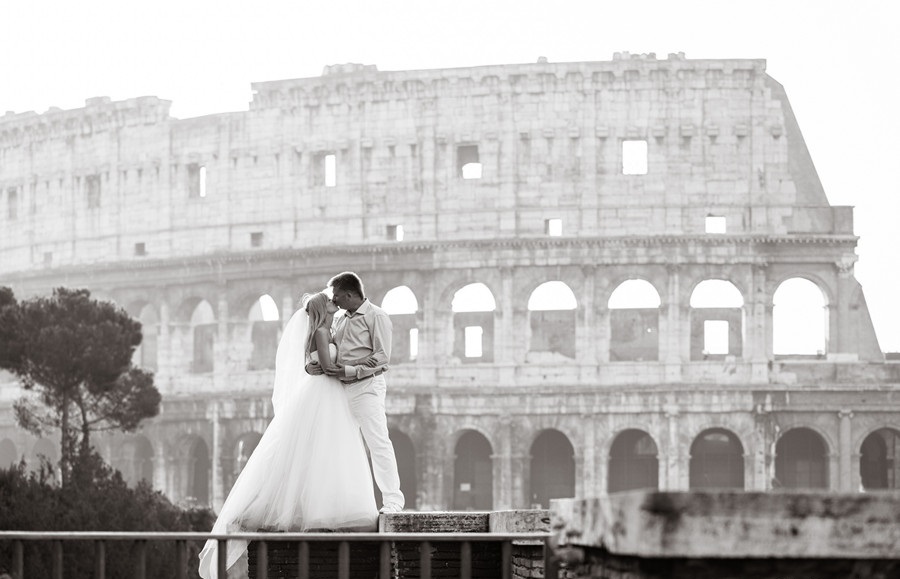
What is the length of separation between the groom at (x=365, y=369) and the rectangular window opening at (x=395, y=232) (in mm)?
40364

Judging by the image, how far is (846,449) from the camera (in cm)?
4825

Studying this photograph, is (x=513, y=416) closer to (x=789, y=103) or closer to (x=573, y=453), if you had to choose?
(x=573, y=453)

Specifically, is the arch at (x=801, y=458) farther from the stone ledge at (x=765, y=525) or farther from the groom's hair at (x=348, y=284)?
the stone ledge at (x=765, y=525)

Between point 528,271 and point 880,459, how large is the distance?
11.1 m

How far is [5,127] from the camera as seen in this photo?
61.2 metres

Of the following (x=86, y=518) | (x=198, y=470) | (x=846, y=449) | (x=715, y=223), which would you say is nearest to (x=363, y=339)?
(x=86, y=518)

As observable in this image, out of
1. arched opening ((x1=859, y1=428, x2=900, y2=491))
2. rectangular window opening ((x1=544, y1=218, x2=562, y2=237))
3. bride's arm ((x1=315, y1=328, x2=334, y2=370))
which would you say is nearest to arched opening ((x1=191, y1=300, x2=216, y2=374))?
rectangular window opening ((x1=544, y1=218, x2=562, y2=237))

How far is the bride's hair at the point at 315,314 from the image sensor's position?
39.9ft

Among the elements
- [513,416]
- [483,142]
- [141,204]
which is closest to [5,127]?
[141,204]

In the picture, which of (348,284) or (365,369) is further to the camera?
(348,284)

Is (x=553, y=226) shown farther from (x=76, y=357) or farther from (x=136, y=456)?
(x=76, y=357)

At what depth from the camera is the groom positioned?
1214cm

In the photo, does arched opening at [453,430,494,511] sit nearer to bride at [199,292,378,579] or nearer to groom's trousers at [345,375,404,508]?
groom's trousers at [345,375,404,508]

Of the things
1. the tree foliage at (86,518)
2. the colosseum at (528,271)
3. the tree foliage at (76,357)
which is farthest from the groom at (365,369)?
the colosseum at (528,271)
